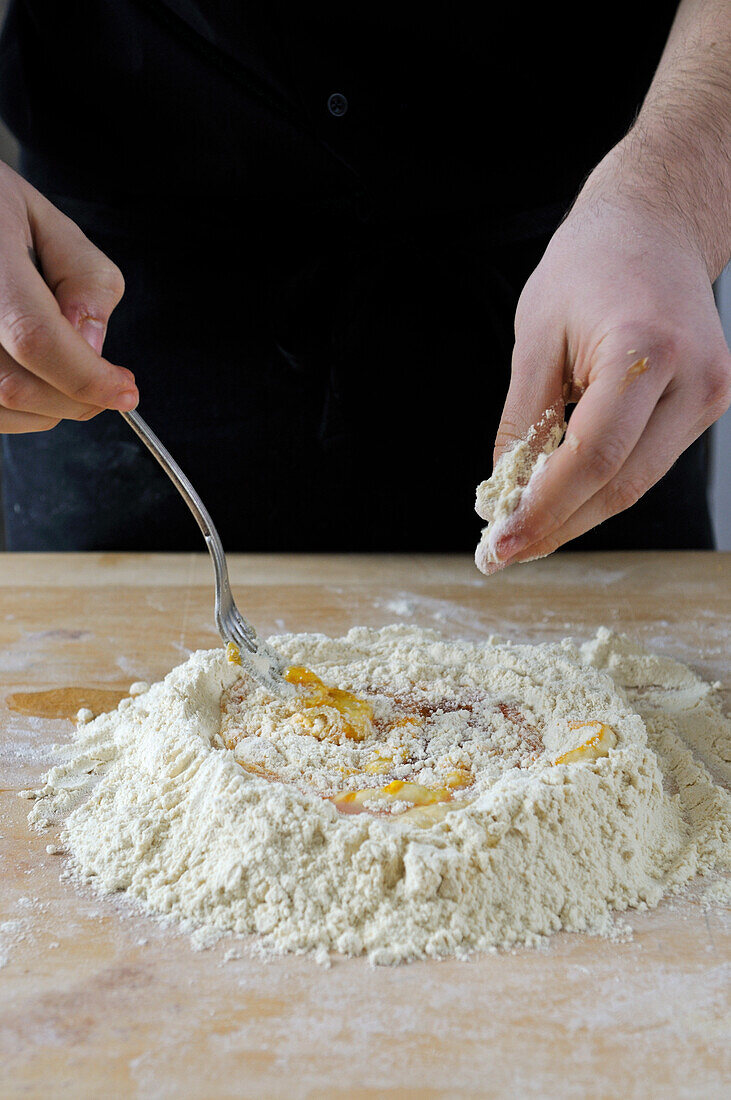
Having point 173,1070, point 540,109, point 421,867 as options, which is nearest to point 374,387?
point 540,109

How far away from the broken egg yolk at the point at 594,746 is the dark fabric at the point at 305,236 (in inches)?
25.9

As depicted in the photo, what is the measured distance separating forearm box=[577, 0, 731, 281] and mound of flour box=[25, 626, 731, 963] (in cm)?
43

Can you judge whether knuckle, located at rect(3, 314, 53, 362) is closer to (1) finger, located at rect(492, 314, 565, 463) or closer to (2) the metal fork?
(2) the metal fork

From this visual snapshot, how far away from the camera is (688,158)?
0.84 metres

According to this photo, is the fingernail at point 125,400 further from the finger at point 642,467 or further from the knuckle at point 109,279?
the finger at point 642,467

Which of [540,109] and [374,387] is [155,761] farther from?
[540,109]

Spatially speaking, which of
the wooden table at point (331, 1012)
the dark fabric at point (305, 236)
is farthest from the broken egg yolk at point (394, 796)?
the dark fabric at point (305, 236)

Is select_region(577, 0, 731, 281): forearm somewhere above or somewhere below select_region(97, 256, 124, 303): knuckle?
above

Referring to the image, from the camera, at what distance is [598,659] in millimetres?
1037

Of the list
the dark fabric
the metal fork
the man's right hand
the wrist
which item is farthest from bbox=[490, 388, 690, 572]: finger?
the dark fabric

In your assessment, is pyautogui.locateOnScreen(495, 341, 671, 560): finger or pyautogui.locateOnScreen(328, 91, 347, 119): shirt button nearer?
pyautogui.locateOnScreen(495, 341, 671, 560): finger

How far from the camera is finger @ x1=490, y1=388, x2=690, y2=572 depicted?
741 mm

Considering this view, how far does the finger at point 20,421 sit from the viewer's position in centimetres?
87

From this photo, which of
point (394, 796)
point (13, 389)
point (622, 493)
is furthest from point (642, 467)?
point (13, 389)
